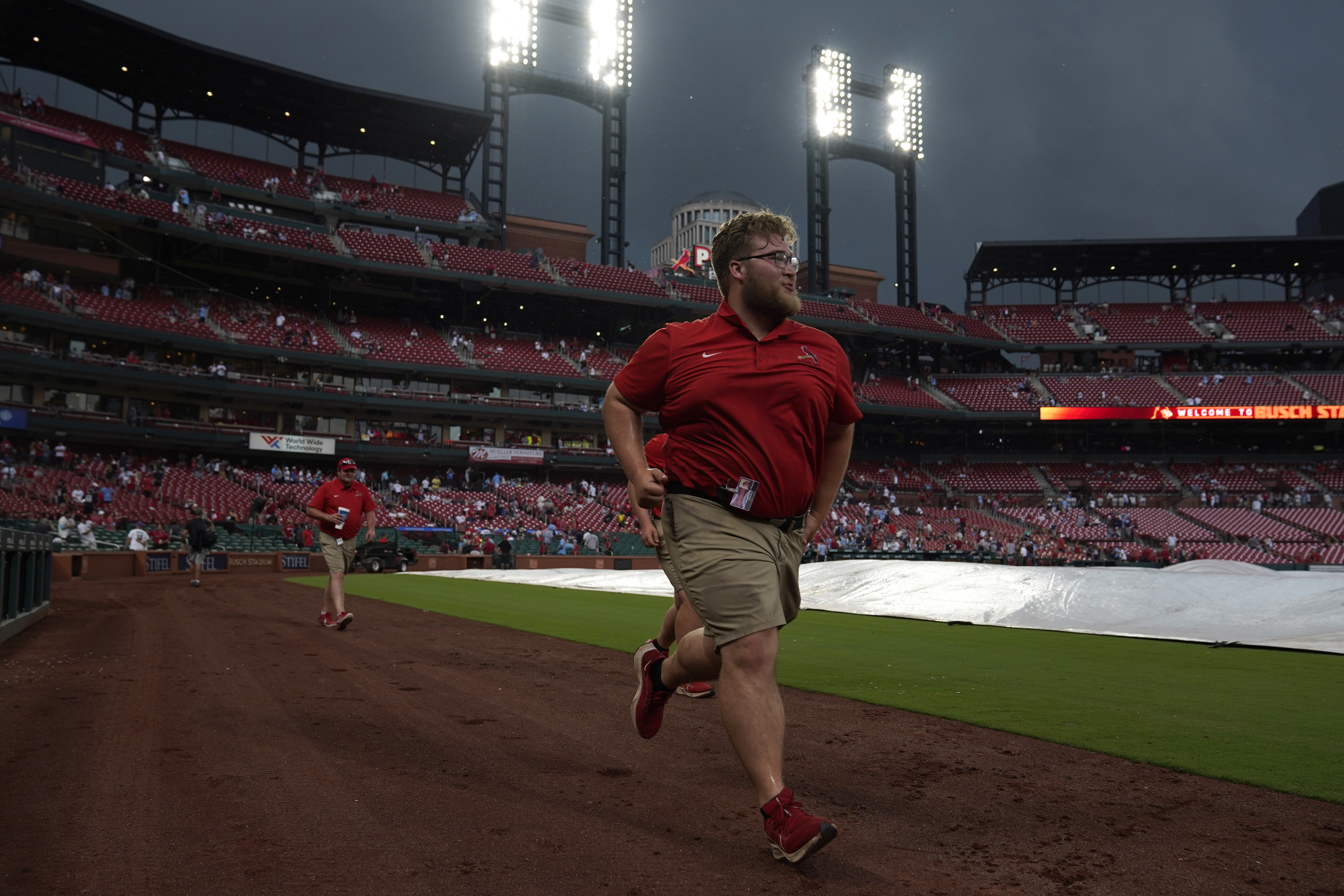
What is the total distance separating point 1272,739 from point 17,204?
4682 cm

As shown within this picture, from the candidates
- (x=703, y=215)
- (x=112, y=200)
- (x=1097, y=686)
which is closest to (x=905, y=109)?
(x=112, y=200)

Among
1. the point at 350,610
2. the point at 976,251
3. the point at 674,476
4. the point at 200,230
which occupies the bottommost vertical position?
the point at 350,610

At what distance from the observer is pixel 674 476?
327 cm

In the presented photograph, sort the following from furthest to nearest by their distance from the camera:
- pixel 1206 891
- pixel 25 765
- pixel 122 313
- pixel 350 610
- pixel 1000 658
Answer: pixel 122 313 < pixel 350 610 < pixel 1000 658 < pixel 25 765 < pixel 1206 891

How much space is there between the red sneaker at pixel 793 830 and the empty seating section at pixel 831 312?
49.8 metres

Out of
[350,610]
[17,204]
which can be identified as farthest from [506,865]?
[17,204]

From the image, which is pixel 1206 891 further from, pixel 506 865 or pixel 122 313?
pixel 122 313

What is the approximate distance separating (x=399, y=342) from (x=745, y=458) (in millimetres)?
44366

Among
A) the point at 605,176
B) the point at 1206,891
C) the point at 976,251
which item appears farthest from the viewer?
the point at 976,251

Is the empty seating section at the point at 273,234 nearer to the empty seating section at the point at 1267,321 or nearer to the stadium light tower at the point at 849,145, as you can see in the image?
the stadium light tower at the point at 849,145

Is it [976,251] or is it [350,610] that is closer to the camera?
[350,610]

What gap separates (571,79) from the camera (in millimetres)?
53062

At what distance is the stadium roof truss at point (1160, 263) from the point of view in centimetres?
5553

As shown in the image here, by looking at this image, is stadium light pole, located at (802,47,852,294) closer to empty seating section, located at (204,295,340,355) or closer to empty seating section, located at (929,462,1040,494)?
empty seating section, located at (929,462,1040,494)
